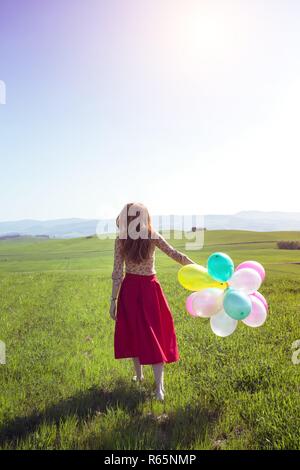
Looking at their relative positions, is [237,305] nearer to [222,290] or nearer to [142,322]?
[222,290]

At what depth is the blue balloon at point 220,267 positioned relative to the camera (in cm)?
521

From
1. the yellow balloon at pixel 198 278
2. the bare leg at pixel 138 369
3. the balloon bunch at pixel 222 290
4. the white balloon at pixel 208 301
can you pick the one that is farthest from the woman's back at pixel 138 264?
the bare leg at pixel 138 369

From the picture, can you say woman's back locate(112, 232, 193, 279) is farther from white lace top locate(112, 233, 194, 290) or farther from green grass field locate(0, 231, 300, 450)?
green grass field locate(0, 231, 300, 450)

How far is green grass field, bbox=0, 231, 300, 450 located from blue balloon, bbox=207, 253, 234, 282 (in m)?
1.42

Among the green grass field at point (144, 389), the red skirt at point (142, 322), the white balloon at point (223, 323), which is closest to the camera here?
the green grass field at point (144, 389)

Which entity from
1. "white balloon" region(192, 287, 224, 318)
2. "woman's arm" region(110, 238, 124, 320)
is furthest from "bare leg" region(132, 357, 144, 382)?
"white balloon" region(192, 287, 224, 318)

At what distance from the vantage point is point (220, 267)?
5215 millimetres

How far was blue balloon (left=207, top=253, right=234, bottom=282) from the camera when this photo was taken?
5207 millimetres

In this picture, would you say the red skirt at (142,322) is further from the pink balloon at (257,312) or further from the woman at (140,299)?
the pink balloon at (257,312)

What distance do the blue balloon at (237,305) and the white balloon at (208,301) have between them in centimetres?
18

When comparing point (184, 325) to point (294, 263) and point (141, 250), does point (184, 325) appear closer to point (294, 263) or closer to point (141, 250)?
point (141, 250)

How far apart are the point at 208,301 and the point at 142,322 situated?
88 centimetres

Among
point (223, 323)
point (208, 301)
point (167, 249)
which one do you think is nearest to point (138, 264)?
point (167, 249)
